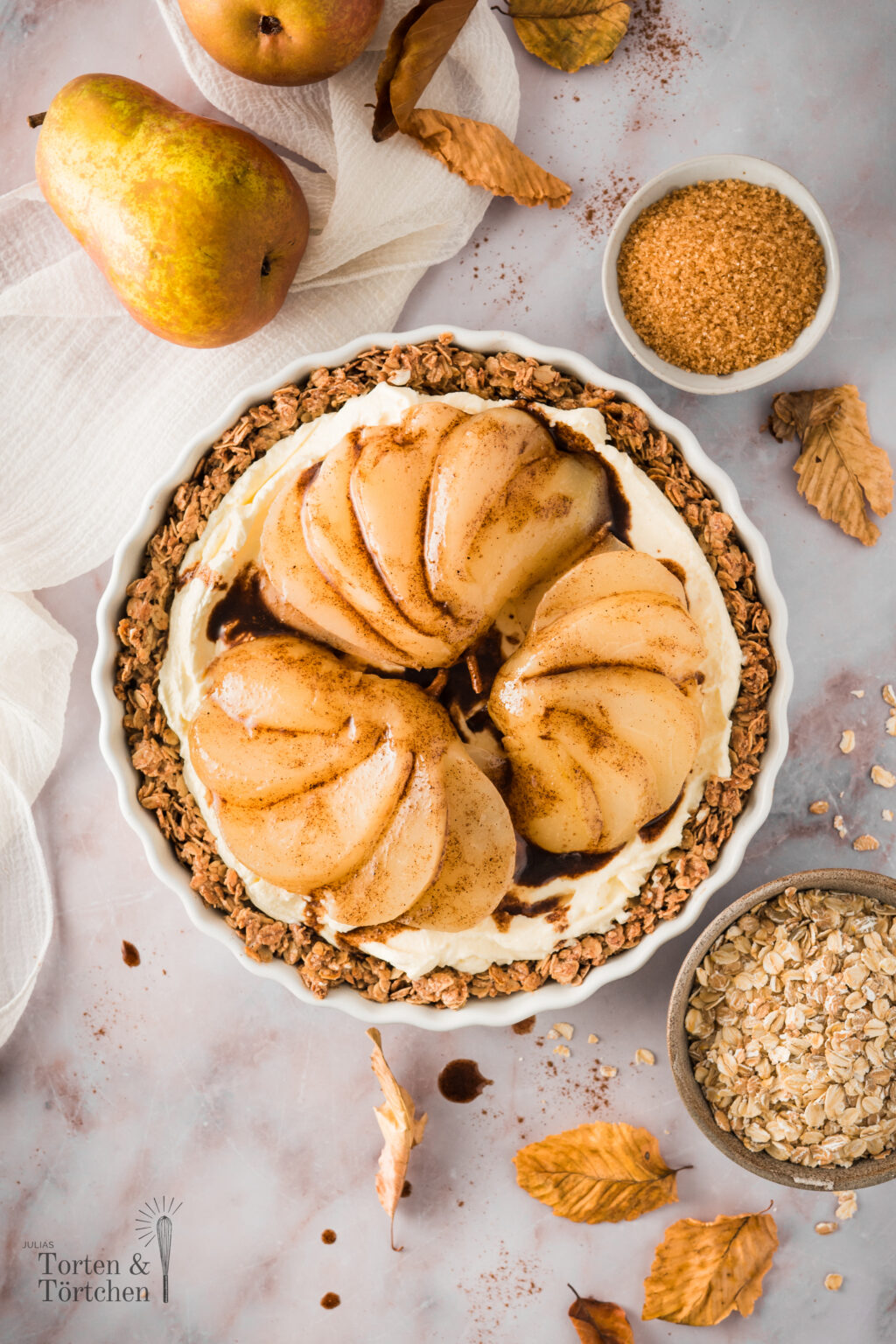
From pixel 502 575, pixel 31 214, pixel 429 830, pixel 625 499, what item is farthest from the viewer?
pixel 31 214

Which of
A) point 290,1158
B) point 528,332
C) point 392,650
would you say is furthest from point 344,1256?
point 528,332

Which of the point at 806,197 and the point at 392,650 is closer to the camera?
the point at 392,650

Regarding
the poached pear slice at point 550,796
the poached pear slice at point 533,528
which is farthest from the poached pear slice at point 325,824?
the poached pear slice at point 533,528

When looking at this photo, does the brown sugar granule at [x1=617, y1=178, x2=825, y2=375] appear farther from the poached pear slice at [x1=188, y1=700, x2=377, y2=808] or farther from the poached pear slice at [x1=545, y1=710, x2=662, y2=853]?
the poached pear slice at [x1=188, y1=700, x2=377, y2=808]

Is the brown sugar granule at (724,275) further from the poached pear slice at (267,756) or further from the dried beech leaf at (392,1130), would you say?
the dried beech leaf at (392,1130)

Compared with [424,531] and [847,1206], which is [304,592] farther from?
[847,1206]

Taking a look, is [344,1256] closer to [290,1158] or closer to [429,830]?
[290,1158]
